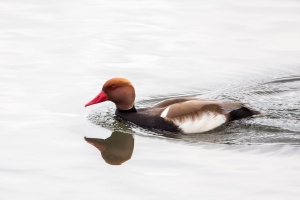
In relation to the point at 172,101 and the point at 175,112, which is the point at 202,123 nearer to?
the point at 175,112

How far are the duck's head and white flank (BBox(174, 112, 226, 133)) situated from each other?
0.82 meters

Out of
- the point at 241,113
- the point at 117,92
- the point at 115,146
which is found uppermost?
the point at 117,92

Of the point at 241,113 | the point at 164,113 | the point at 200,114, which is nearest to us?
the point at 200,114

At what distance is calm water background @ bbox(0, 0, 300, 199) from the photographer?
10.5 meters

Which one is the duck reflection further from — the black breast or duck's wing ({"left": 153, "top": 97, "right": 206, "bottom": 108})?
duck's wing ({"left": 153, "top": 97, "right": 206, "bottom": 108})

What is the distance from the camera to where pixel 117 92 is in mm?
12836

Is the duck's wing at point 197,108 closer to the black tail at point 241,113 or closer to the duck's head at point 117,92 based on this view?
the black tail at point 241,113

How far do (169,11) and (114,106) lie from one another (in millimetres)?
4309

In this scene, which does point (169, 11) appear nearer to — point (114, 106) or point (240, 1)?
point (240, 1)

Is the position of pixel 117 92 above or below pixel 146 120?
above

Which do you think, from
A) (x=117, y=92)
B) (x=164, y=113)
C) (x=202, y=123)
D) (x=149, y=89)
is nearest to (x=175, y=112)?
(x=164, y=113)

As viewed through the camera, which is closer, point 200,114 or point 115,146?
point 115,146

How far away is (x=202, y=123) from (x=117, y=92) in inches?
50.8

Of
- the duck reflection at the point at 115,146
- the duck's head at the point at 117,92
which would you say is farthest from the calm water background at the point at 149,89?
the duck's head at the point at 117,92
